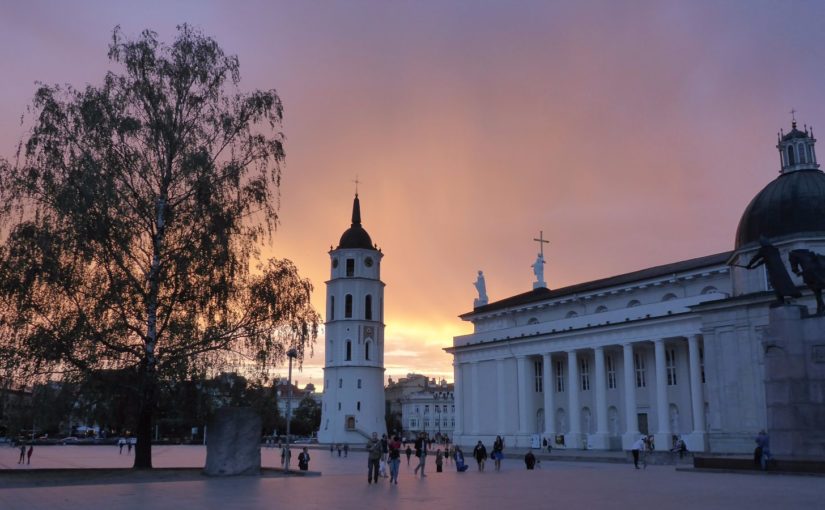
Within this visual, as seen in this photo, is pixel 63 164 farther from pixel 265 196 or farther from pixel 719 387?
pixel 719 387

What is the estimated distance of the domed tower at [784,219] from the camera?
43375mm

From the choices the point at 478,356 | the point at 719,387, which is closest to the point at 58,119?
the point at 719,387

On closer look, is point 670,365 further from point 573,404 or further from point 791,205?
point 791,205

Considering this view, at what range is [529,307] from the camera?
72.2 meters

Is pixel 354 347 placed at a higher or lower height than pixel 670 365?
higher

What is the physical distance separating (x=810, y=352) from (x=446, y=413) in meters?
155

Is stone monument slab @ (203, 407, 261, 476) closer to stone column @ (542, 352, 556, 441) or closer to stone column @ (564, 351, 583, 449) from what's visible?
stone column @ (564, 351, 583, 449)

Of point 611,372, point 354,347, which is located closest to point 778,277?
point 611,372

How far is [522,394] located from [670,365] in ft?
47.6

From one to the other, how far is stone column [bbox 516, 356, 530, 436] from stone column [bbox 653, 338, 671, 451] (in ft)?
44.7

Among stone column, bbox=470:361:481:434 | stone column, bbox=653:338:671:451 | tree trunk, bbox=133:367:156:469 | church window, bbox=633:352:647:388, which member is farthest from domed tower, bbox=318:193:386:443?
tree trunk, bbox=133:367:156:469

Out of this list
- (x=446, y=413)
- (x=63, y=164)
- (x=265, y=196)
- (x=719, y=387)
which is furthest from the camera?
(x=446, y=413)

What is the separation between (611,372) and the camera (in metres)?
61.0

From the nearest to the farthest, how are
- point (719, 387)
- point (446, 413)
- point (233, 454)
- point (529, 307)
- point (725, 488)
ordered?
1. point (725, 488)
2. point (233, 454)
3. point (719, 387)
4. point (529, 307)
5. point (446, 413)
